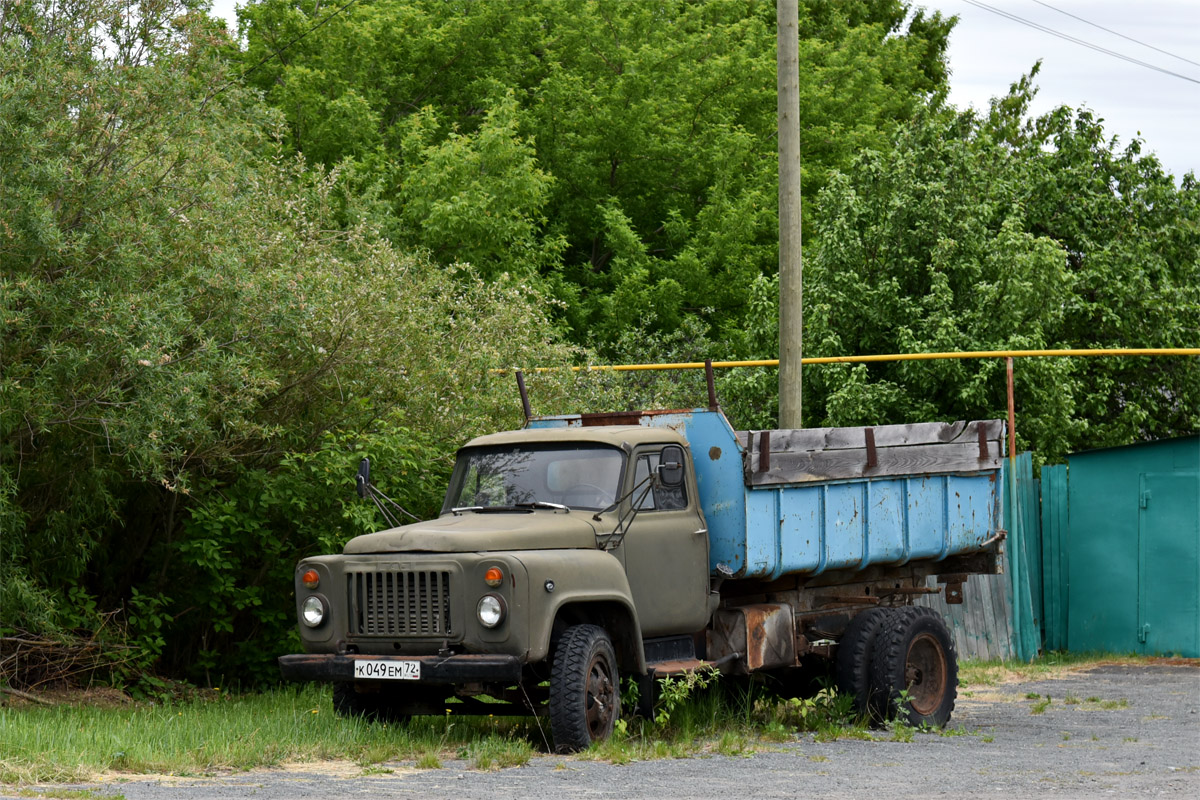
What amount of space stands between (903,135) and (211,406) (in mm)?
14157

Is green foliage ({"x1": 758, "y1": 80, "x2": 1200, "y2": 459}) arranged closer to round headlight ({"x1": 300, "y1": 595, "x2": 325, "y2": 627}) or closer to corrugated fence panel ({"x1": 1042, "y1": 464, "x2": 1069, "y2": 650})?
corrugated fence panel ({"x1": 1042, "y1": 464, "x2": 1069, "y2": 650})

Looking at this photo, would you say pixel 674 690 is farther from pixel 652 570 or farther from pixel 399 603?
pixel 399 603

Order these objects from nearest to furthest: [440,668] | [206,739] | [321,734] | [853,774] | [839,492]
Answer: [853,774]
[440,668]
[206,739]
[321,734]
[839,492]

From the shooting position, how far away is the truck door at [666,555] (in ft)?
33.4

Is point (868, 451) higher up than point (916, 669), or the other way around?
point (868, 451)

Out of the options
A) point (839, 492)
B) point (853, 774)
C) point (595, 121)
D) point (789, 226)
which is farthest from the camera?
point (595, 121)

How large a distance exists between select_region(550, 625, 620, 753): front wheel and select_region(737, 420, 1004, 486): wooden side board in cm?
173

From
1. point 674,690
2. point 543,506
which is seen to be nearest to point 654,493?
point 543,506

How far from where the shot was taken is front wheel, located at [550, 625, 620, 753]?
9.27 m

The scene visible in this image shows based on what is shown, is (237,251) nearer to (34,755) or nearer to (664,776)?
(34,755)

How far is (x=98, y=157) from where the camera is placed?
1116 cm

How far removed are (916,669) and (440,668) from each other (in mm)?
4259

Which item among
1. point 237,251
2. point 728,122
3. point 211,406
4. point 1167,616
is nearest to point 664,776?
point 211,406

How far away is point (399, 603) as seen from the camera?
950cm
